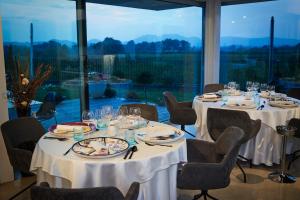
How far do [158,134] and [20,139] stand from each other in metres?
1.62

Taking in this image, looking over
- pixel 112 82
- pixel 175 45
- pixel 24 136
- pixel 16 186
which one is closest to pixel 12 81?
pixel 24 136

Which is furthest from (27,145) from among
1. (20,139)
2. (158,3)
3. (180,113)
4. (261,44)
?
(261,44)

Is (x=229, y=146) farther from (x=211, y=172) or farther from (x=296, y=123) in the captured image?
(x=296, y=123)

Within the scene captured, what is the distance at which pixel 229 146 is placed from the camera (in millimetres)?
2887

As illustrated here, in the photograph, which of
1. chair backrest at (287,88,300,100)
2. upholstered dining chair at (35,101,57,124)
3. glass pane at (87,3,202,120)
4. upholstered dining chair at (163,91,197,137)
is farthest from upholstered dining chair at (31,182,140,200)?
chair backrest at (287,88,300,100)

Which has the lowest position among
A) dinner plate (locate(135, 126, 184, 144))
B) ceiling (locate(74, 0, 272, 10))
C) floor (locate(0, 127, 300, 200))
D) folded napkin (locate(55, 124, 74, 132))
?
floor (locate(0, 127, 300, 200))

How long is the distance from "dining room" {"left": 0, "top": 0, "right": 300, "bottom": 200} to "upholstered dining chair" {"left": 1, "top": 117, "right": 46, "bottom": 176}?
0.01 m

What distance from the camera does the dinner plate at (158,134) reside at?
8.76ft

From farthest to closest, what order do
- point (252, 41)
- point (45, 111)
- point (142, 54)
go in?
point (252, 41) < point (142, 54) < point (45, 111)

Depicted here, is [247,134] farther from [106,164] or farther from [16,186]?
[16,186]

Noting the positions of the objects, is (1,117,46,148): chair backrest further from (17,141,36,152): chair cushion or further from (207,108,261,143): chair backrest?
(207,108,261,143): chair backrest

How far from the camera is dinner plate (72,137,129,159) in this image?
236cm

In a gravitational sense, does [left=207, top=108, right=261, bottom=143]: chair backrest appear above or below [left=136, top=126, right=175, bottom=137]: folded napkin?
below

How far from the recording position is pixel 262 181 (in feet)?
12.9
